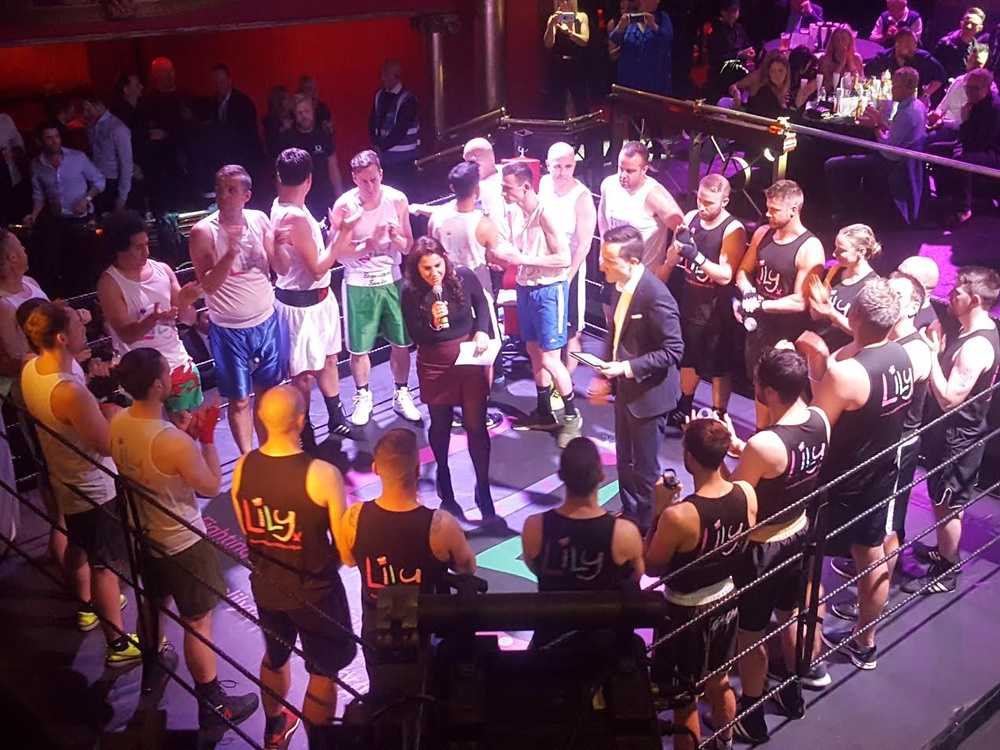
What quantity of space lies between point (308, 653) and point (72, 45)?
7286 millimetres

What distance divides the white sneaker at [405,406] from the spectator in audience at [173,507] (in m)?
2.38

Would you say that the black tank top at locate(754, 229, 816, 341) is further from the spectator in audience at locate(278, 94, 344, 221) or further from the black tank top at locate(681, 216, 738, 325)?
the spectator in audience at locate(278, 94, 344, 221)

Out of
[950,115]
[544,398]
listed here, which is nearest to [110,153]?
[544,398]

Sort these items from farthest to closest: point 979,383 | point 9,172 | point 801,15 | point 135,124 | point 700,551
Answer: point 801,15 → point 135,124 → point 9,172 → point 979,383 → point 700,551

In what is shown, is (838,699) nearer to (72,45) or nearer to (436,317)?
(436,317)

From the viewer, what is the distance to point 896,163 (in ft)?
27.4

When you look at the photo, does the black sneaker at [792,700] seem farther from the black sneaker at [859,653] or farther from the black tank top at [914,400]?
the black tank top at [914,400]

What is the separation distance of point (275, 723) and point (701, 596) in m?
1.73

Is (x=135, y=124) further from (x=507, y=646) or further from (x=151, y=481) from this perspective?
(x=507, y=646)

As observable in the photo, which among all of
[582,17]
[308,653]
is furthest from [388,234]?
[582,17]

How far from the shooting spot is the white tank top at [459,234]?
5.84m

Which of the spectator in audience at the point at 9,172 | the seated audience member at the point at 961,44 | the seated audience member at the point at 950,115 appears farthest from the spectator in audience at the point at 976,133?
the spectator in audience at the point at 9,172

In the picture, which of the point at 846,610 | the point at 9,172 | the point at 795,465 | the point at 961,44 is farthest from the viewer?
the point at 961,44

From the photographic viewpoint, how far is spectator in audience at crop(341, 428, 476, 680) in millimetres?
3455
